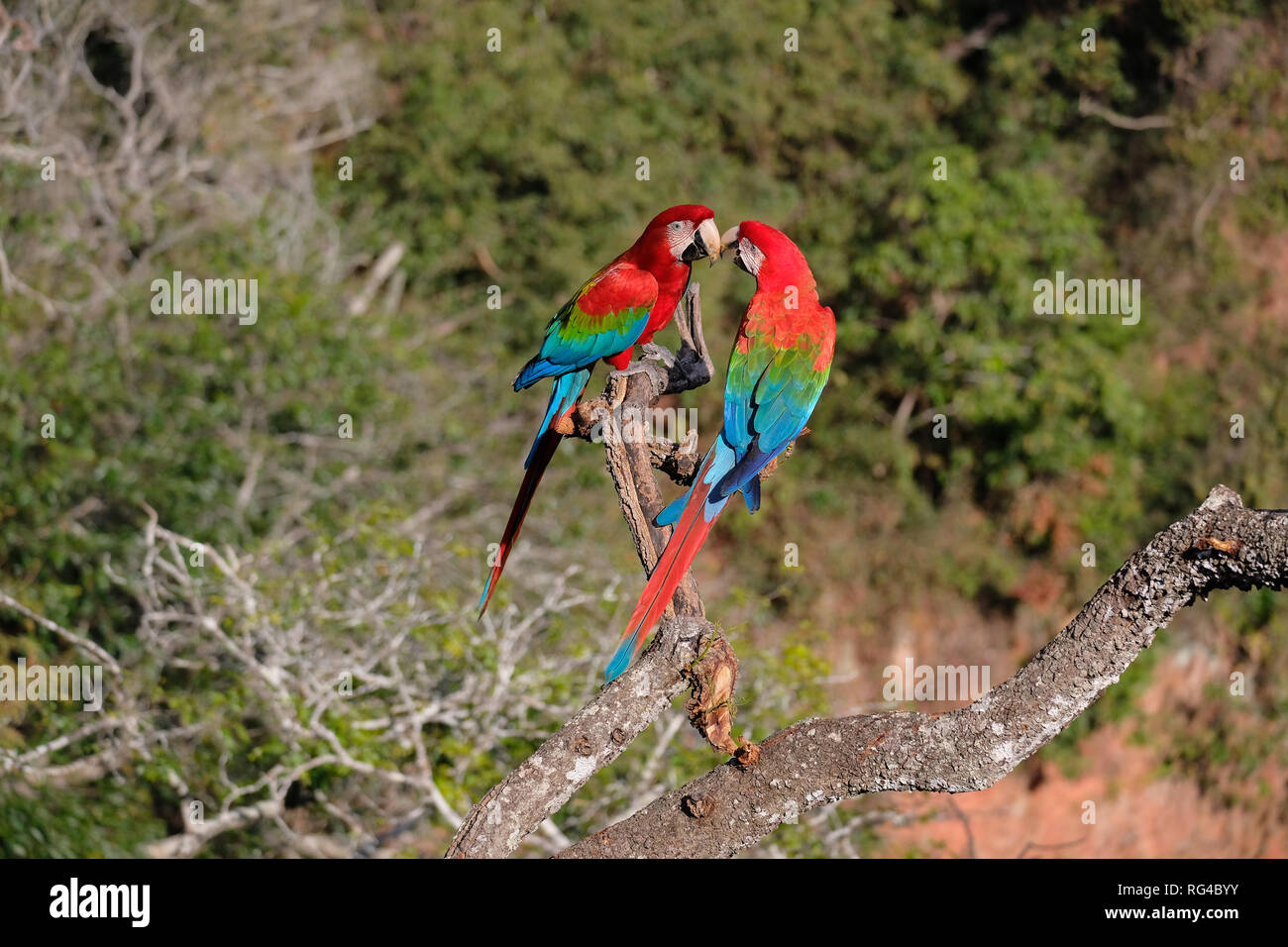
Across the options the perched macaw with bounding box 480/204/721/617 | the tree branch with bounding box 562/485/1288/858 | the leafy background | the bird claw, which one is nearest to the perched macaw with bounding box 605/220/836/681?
the perched macaw with bounding box 480/204/721/617

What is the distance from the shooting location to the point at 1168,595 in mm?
2338

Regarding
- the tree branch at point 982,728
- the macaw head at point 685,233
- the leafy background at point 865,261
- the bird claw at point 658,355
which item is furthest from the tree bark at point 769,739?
the leafy background at point 865,261

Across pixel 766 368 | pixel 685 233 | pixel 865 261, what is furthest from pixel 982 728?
pixel 865 261

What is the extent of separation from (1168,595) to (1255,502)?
7.58 m

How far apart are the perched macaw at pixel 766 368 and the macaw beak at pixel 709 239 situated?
→ 0.9 inches

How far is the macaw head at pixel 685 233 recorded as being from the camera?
2.91m

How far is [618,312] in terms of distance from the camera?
3.13m

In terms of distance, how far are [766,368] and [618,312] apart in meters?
0.49

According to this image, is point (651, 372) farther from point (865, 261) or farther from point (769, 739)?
point (865, 261)

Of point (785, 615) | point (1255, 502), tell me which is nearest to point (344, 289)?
point (785, 615)

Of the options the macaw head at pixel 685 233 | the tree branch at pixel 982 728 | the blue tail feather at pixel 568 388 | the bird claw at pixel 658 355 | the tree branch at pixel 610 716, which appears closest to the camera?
the tree branch at pixel 982 728

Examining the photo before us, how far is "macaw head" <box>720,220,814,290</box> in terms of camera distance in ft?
9.04

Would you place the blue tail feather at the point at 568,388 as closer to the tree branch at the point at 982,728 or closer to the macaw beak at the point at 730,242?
the macaw beak at the point at 730,242

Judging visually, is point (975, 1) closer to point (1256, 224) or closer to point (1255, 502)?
point (1256, 224)
